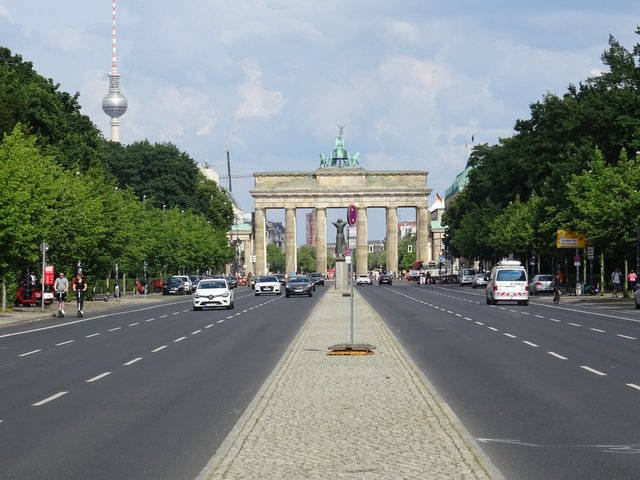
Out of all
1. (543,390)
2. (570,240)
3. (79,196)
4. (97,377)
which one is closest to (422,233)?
(570,240)

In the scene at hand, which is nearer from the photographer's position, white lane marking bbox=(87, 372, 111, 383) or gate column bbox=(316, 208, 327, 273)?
white lane marking bbox=(87, 372, 111, 383)

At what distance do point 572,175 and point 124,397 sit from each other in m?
61.8

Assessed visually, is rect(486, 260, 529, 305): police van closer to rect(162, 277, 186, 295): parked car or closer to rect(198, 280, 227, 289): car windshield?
rect(198, 280, 227, 289): car windshield

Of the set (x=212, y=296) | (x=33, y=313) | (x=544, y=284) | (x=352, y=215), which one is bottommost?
(x=33, y=313)

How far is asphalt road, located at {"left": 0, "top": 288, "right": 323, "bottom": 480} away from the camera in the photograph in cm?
1152

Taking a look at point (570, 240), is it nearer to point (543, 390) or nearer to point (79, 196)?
point (79, 196)

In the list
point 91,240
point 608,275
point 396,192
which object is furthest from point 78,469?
point 396,192

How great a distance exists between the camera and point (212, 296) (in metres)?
56.8

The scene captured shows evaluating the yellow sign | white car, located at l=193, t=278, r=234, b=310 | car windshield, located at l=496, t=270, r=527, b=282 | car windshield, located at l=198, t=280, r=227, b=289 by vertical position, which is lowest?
white car, located at l=193, t=278, r=234, b=310

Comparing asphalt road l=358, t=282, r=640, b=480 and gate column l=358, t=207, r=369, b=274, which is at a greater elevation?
gate column l=358, t=207, r=369, b=274

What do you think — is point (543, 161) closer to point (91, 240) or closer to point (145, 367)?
point (91, 240)

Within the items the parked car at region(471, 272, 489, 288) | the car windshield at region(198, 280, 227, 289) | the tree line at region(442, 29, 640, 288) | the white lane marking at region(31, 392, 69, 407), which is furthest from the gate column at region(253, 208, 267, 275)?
the white lane marking at region(31, 392, 69, 407)

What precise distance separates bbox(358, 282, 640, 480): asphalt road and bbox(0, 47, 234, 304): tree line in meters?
20.9

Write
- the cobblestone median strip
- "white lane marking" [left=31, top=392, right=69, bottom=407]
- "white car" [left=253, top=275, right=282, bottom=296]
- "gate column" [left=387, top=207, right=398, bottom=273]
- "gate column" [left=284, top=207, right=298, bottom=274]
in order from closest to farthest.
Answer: the cobblestone median strip, "white lane marking" [left=31, top=392, right=69, bottom=407], "white car" [left=253, top=275, right=282, bottom=296], "gate column" [left=387, top=207, right=398, bottom=273], "gate column" [left=284, top=207, right=298, bottom=274]
